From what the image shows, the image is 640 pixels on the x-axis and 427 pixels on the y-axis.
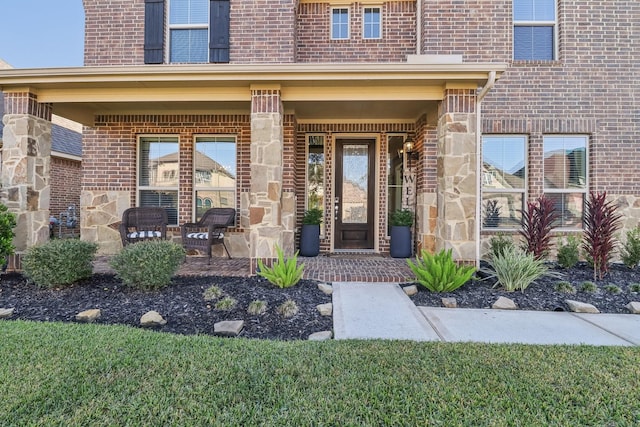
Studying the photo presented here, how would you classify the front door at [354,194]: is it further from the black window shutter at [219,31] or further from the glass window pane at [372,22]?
the black window shutter at [219,31]

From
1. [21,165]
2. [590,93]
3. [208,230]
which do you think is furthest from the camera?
[590,93]

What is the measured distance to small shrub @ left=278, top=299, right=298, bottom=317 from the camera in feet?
10.5

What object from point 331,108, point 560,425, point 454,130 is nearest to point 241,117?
point 331,108

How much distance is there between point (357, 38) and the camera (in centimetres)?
645

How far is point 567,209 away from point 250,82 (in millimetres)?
5894

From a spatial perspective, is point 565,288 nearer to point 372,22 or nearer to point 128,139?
point 372,22

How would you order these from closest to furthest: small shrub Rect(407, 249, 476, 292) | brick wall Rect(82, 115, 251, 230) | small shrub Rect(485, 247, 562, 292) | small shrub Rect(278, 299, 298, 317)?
small shrub Rect(278, 299, 298, 317), small shrub Rect(407, 249, 476, 292), small shrub Rect(485, 247, 562, 292), brick wall Rect(82, 115, 251, 230)

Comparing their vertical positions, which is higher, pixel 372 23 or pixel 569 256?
pixel 372 23

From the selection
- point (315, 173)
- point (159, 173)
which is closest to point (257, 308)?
point (315, 173)

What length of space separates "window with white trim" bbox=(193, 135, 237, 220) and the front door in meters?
2.11

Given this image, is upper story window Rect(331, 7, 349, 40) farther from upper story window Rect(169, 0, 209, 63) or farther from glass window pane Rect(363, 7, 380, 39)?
upper story window Rect(169, 0, 209, 63)

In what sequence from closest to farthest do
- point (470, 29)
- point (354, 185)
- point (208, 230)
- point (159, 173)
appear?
1. point (208, 230)
2. point (470, 29)
3. point (159, 173)
4. point (354, 185)

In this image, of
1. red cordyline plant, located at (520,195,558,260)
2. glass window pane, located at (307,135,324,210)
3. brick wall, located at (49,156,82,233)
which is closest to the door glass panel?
glass window pane, located at (307,135,324,210)

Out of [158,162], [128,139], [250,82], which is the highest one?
[250,82]
